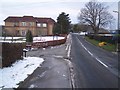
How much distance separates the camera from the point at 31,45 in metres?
42.9

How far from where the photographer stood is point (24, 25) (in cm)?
11931

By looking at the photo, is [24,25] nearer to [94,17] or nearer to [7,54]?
[94,17]

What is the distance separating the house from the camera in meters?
119

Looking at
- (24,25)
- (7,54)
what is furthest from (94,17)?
(7,54)

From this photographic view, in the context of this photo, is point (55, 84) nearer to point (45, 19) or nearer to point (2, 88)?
point (2, 88)

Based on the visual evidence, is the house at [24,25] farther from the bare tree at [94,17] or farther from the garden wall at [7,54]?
the garden wall at [7,54]

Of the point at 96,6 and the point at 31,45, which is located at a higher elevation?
the point at 96,6

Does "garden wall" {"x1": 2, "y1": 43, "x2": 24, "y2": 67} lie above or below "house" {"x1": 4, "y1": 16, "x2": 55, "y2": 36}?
below

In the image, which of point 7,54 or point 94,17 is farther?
point 94,17

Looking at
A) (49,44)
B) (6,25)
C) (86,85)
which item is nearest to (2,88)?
(86,85)

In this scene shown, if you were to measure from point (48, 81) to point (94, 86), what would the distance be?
2.43m

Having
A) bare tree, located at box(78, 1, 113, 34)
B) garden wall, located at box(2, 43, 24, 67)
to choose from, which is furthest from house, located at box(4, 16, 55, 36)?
garden wall, located at box(2, 43, 24, 67)

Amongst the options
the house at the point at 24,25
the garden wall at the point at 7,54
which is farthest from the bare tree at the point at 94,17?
the garden wall at the point at 7,54

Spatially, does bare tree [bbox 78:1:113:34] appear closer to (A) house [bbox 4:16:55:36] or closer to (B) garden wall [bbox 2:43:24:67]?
(A) house [bbox 4:16:55:36]
